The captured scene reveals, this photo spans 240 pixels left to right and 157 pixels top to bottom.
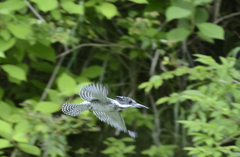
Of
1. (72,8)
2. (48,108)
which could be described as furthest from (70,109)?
(72,8)

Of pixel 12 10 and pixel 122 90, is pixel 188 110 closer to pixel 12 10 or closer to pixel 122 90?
pixel 122 90

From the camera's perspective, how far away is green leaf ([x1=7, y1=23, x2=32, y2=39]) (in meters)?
1.51

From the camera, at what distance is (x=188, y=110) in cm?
184

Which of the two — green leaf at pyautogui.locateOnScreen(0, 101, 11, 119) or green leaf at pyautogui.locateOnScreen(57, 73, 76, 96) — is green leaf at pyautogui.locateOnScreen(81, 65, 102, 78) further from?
green leaf at pyautogui.locateOnScreen(0, 101, 11, 119)

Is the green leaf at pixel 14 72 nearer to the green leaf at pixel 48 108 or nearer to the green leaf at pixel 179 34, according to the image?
the green leaf at pixel 48 108

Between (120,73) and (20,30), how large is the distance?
2.23 feet

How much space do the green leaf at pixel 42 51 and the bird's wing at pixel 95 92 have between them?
3.97ft

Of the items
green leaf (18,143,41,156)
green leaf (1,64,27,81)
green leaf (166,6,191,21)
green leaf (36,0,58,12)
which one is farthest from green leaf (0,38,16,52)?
green leaf (166,6,191,21)

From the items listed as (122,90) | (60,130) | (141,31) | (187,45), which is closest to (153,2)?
(141,31)

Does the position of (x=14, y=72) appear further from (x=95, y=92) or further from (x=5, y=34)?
(x=95, y=92)

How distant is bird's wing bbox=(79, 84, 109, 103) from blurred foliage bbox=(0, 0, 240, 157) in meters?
0.71

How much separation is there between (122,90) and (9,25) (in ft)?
2.57

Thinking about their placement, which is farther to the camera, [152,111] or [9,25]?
[152,111]

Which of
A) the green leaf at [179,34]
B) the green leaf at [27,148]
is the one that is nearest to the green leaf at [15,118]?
the green leaf at [27,148]
